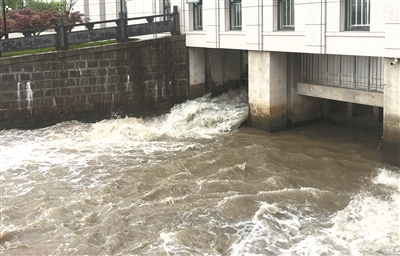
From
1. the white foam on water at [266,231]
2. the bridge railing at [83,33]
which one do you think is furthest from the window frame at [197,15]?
the white foam on water at [266,231]

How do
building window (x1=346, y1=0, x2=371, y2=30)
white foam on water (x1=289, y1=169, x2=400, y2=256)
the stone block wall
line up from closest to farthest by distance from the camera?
white foam on water (x1=289, y1=169, x2=400, y2=256), building window (x1=346, y1=0, x2=371, y2=30), the stone block wall

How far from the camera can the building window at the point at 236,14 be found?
16.4m

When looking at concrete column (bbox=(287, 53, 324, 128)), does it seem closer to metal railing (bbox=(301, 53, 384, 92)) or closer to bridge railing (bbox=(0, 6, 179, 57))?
metal railing (bbox=(301, 53, 384, 92))

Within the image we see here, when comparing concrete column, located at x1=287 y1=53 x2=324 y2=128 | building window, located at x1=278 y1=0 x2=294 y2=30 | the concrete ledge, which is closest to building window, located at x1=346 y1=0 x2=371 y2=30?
the concrete ledge

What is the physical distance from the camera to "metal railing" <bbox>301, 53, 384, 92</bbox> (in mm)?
13195

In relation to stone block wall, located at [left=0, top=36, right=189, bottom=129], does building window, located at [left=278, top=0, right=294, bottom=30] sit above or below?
above

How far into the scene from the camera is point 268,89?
48.9 feet

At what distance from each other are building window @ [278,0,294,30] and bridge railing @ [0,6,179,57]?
510 centimetres

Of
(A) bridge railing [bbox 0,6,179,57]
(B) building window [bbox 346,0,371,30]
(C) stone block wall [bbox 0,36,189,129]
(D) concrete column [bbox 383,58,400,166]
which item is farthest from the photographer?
(A) bridge railing [bbox 0,6,179,57]

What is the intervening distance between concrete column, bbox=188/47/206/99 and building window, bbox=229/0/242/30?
2228 millimetres

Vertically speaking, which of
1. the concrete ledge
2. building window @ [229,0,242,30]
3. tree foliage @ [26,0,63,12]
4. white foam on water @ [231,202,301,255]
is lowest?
white foam on water @ [231,202,301,255]

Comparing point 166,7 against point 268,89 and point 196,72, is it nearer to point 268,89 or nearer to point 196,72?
point 196,72

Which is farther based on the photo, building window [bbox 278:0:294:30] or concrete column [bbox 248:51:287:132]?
concrete column [bbox 248:51:287:132]

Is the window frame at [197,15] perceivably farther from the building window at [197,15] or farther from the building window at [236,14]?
the building window at [236,14]
